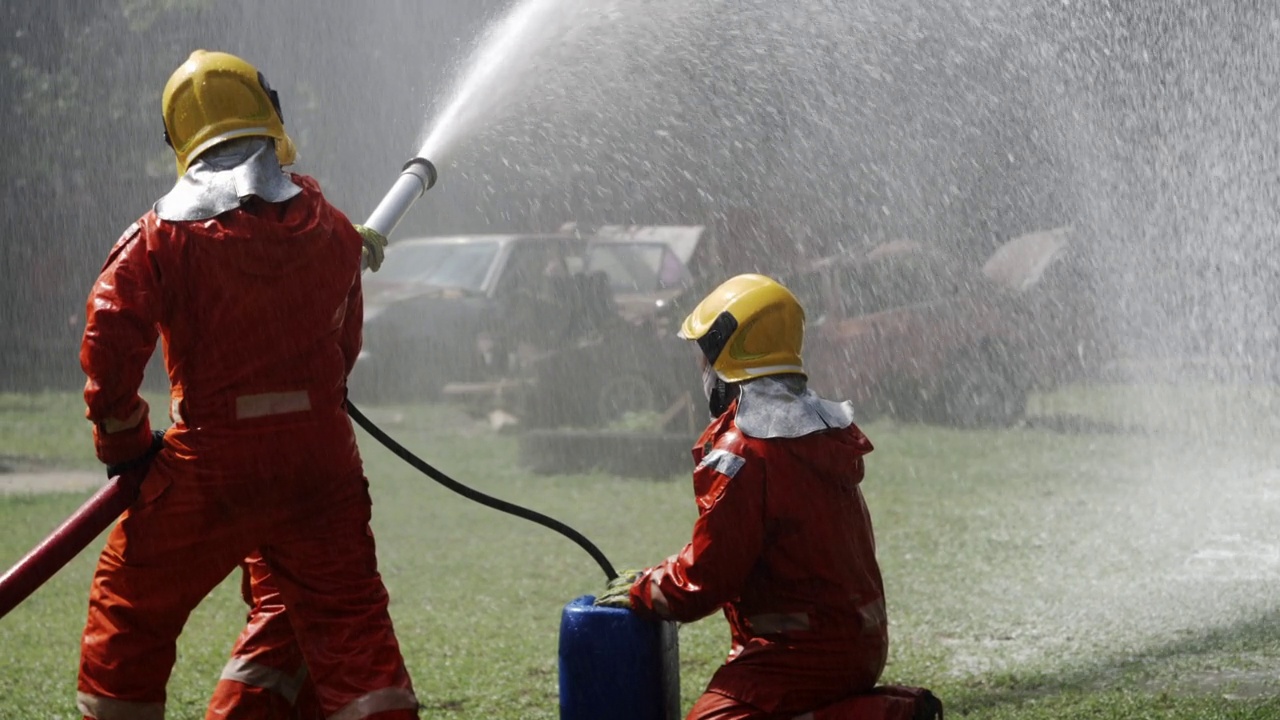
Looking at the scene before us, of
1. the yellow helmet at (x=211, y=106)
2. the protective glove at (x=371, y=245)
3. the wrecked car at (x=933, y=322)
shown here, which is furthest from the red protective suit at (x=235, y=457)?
the wrecked car at (x=933, y=322)

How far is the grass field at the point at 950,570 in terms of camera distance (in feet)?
16.3

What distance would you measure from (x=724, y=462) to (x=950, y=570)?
3.88 meters

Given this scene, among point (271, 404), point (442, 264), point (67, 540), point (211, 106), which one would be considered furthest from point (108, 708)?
point (442, 264)

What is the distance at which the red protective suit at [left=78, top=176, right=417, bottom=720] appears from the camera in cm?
330

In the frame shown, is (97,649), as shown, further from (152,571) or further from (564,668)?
(564,668)

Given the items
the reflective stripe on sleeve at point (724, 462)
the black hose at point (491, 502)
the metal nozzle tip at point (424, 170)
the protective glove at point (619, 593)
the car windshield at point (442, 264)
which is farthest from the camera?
the car windshield at point (442, 264)

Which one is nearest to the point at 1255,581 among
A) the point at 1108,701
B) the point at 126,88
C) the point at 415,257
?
the point at 1108,701

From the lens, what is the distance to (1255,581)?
644 centimetres

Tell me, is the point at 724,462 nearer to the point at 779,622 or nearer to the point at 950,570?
the point at 779,622

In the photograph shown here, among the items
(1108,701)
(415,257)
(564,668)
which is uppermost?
(415,257)

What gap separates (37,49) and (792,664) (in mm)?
13235

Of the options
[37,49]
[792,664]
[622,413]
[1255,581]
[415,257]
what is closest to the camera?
[792,664]

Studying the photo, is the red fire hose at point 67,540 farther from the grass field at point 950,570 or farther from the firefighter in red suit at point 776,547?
the grass field at point 950,570

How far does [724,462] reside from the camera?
10.7ft
